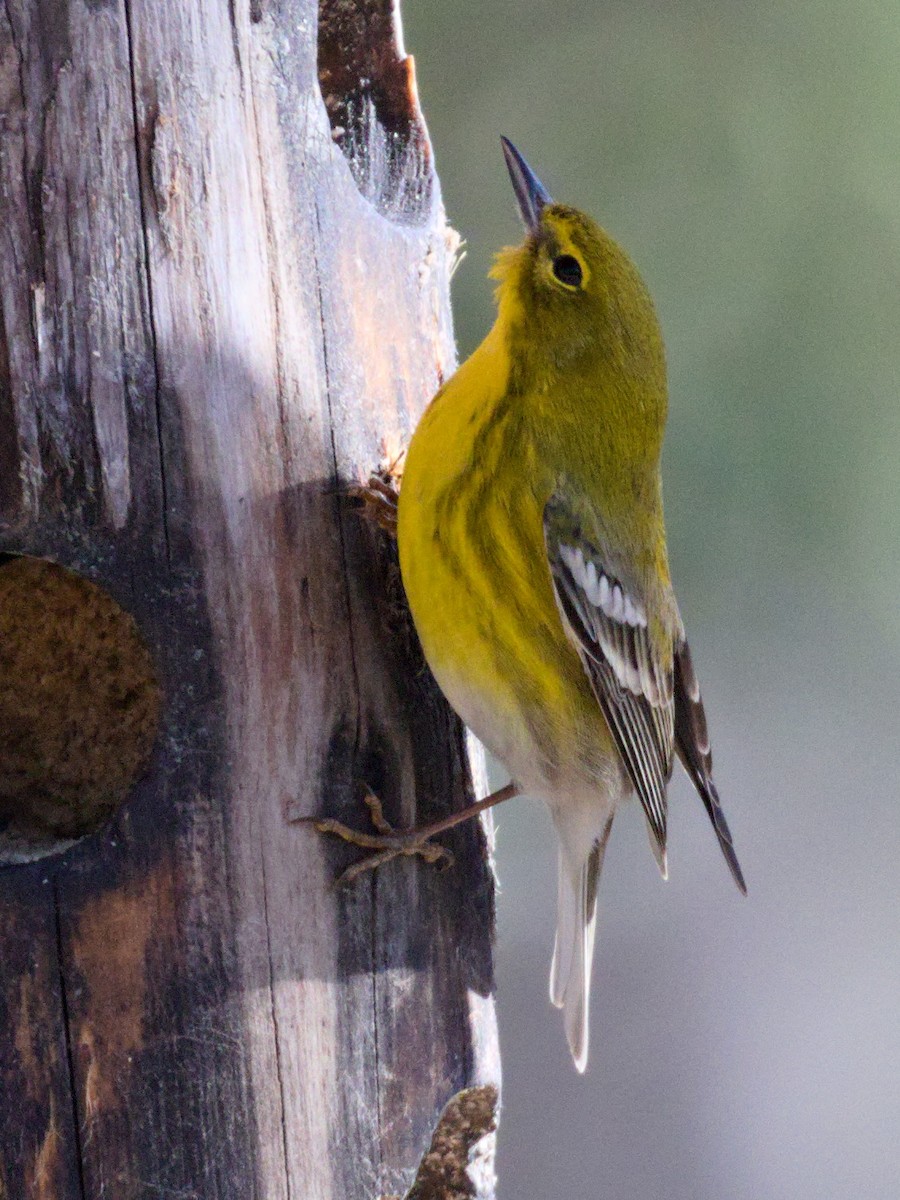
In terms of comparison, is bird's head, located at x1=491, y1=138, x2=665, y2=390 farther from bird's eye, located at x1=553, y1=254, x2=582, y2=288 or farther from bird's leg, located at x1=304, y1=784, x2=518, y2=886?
bird's leg, located at x1=304, y1=784, x2=518, y2=886

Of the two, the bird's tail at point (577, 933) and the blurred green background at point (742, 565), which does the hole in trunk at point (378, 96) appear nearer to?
the bird's tail at point (577, 933)

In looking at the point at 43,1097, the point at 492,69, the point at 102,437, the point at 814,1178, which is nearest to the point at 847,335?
the point at 492,69

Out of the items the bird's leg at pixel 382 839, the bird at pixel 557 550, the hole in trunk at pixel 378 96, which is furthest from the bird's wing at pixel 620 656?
the hole in trunk at pixel 378 96

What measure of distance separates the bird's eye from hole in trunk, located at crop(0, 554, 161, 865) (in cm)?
121

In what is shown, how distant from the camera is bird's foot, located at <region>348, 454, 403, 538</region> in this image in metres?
2.85

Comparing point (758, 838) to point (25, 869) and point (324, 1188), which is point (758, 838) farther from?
point (25, 869)

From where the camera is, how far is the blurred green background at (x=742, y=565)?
614 cm

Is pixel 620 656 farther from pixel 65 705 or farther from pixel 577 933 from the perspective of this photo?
pixel 65 705

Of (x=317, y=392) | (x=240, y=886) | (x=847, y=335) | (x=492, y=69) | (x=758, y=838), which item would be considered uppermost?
(x=492, y=69)

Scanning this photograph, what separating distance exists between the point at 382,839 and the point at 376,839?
2 cm

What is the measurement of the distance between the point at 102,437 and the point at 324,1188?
4.40 feet

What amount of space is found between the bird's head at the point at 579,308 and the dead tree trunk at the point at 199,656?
0.38 metres

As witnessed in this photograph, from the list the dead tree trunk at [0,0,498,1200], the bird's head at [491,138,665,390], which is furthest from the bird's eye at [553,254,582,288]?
the dead tree trunk at [0,0,498,1200]

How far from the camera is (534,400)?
3023 millimetres
